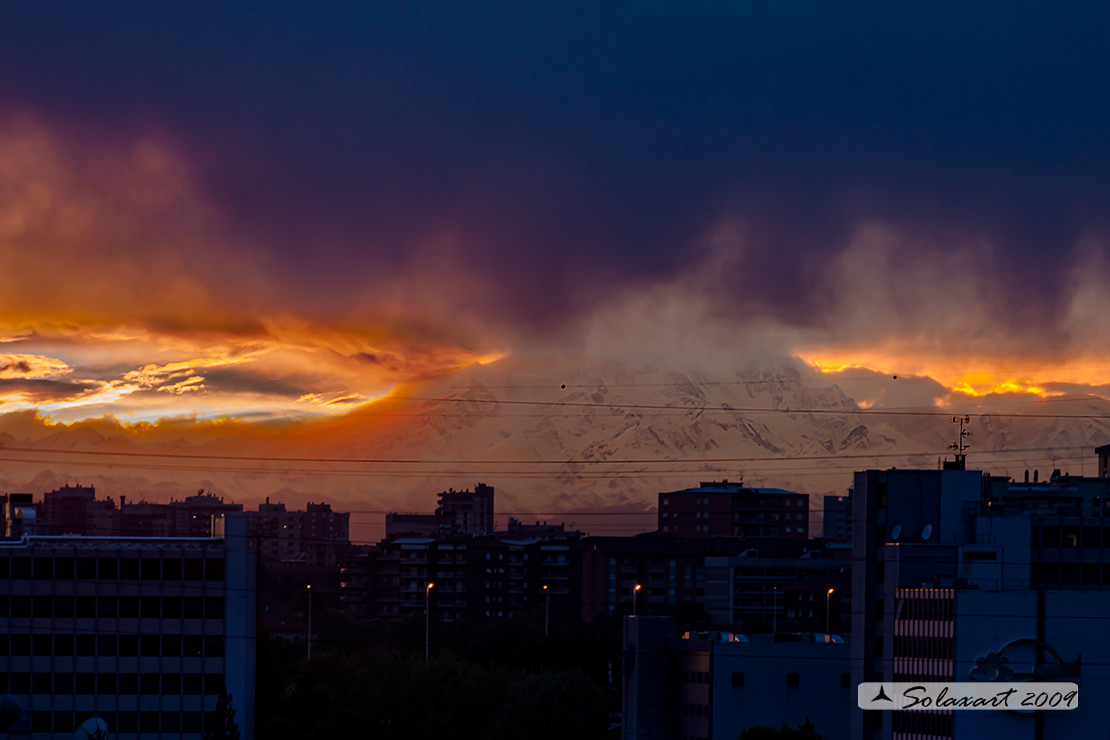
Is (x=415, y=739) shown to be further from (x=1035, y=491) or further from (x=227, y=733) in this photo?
(x=1035, y=491)

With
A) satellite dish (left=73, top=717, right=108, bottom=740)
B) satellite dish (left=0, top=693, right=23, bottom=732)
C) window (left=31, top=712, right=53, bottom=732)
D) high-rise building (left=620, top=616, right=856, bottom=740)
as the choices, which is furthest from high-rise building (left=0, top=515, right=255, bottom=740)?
satellite dish (left=0, top=693, right=23, bottom=732)

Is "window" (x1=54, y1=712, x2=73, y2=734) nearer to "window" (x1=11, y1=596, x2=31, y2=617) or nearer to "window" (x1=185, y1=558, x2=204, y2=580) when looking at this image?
"window" (x1=11, y1=596, x2=31, y2=617)

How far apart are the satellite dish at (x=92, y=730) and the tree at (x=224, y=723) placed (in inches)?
275

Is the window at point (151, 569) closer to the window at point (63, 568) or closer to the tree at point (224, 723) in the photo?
the window at point (63, 568)

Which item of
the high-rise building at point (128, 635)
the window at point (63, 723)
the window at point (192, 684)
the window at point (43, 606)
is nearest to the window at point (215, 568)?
the high-rise building at point (128, 635)

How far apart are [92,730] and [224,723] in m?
9.19

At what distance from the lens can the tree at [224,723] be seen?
98.6m

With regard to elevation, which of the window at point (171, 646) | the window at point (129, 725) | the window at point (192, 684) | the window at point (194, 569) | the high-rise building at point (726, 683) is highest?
the window at point (194, 569)

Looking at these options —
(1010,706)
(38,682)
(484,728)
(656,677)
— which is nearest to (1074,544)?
(1010,706)

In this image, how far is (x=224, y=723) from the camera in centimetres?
9950

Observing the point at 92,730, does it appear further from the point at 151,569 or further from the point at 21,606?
the point at 151,569

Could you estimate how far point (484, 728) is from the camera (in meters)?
146

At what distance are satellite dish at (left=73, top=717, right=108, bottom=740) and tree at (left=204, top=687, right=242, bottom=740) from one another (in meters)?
6.98

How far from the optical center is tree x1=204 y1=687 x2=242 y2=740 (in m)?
98.6
